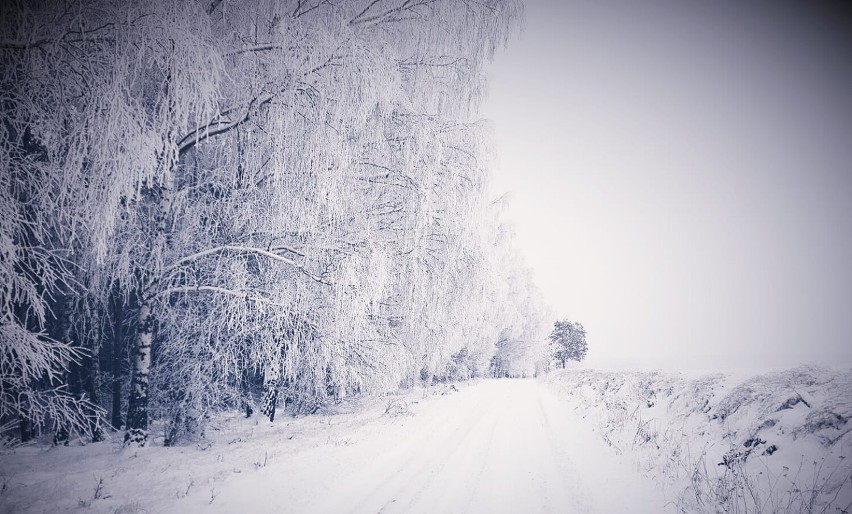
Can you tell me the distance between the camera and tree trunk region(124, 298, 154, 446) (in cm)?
534

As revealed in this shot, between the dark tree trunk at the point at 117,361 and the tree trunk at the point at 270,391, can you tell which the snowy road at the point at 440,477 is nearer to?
the tree trunk at the point at 270,391

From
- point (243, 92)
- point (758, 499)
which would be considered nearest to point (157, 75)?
point (243, 92)

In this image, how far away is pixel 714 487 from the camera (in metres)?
4.76

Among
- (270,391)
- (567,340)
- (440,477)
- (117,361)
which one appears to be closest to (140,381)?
(270,391)

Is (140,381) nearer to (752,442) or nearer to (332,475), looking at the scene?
(332,475)

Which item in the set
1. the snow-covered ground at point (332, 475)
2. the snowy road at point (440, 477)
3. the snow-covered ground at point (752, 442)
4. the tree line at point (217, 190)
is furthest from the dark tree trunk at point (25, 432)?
the snow-covered ground at point (752, 442)

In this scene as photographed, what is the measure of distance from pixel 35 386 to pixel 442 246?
788 centimetres

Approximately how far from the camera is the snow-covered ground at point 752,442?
414cm

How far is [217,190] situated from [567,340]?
47.3 m

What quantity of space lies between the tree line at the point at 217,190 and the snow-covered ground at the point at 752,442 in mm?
5540

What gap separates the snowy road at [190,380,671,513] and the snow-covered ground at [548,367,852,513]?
67 cm

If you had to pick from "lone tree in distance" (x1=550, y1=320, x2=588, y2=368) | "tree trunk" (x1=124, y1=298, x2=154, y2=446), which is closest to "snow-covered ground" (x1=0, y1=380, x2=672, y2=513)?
"tree trunk" (x1=124, y1=298, x2=154, y2=446)

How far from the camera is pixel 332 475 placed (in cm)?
490

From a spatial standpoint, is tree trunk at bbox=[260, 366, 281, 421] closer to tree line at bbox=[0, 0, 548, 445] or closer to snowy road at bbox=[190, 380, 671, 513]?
tree line at bbox=[0, 0, 548, 445]
